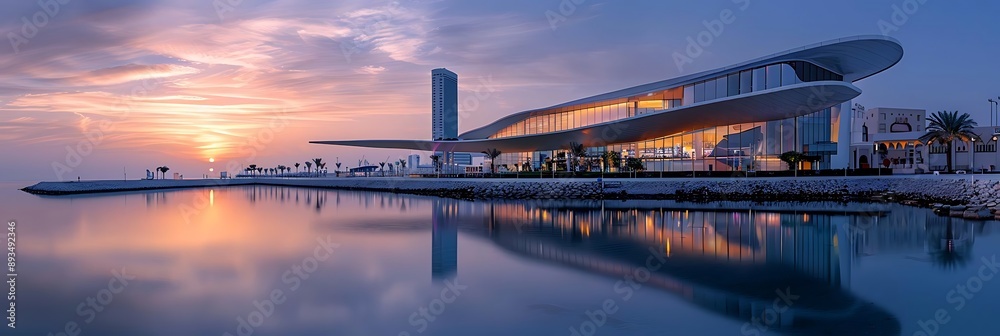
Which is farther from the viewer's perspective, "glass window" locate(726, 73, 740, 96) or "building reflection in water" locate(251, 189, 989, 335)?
"glass window" locate(726, 73, 740, 96)

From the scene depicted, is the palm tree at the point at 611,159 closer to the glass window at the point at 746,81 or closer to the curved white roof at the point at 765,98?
the curved white roof at the point at 765,98

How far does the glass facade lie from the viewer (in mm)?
36188

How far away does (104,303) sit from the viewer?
864cm

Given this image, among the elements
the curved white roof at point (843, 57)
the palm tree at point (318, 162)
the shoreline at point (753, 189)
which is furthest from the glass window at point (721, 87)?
the palm tree at point (318, 162)

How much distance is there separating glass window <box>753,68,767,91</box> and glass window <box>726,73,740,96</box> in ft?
3.47

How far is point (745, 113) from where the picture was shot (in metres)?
35.5

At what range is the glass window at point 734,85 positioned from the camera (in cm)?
3706

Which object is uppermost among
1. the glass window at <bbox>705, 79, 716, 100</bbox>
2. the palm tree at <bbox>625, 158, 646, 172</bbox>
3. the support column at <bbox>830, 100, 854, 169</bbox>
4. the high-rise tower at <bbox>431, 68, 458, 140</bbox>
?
the high-rise tower at <bbox>431, 68, 458, 140</bbox>

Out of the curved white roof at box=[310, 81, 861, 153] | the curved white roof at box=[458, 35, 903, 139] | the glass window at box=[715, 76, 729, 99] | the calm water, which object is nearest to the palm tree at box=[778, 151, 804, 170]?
the curved white roof at box=[310, 81, 861, 153]

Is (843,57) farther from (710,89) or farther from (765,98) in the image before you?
(710,89)

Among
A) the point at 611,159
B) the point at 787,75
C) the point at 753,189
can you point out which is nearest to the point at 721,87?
the point at 787,75

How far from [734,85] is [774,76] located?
8.01 feet

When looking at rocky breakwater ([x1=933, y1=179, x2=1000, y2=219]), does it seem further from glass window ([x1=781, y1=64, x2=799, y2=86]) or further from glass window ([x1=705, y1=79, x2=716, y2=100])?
glass window ([x1=705, y1=79, x2=716, y2=100])

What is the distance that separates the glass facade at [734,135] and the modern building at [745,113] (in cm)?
6
